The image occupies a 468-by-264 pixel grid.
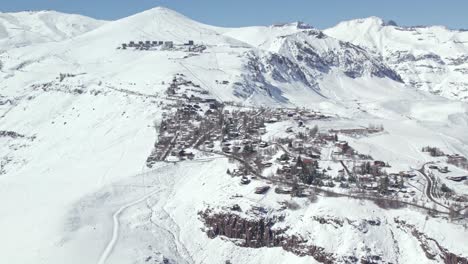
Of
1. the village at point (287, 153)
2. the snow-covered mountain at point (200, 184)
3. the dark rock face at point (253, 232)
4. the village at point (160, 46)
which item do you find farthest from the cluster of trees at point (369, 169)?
the village at point (160, 46)

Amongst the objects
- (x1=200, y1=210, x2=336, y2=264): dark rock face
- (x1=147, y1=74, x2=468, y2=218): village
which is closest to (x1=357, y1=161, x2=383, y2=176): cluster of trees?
(x1=147, y1=74, x2=468, y2=218): village

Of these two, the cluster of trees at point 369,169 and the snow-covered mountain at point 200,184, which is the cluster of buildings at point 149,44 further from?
the cluster of trees at point 369,169

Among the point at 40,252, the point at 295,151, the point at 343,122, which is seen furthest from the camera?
the point at 343,122

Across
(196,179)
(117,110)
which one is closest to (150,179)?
(196,179)

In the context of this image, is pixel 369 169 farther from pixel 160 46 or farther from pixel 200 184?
pixel 160 46

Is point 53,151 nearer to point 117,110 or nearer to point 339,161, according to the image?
point 117,110

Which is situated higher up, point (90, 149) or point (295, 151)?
point (295, 151)
